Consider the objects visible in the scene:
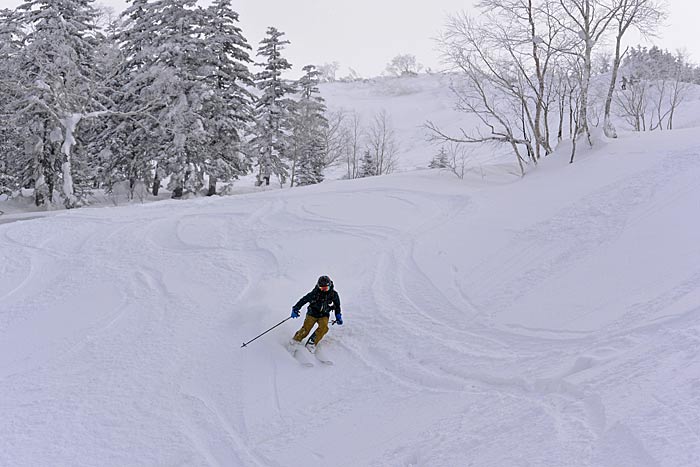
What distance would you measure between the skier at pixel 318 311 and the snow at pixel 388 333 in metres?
0.29

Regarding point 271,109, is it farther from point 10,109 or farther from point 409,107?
point 409,107

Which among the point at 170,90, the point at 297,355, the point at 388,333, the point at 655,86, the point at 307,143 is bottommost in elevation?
the point at 297,355

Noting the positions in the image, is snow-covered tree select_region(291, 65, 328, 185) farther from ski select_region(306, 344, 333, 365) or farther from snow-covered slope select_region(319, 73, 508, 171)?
ski select_region(306, 344, 333, 365)

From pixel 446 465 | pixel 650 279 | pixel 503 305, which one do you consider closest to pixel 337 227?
pixel 503 305

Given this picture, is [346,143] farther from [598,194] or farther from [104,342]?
[104,342]

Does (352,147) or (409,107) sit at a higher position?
(409,107)

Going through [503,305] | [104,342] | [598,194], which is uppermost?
[598,194]

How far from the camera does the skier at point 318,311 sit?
8094 millimetres

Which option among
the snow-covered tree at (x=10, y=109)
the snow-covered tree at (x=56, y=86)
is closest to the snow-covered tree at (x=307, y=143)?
the snow-covered tree at (x=56, y=86)

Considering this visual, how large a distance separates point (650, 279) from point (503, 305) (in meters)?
2.29

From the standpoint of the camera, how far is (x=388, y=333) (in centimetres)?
830

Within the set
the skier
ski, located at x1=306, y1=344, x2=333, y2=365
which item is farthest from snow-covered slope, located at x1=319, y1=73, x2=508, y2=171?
ski, located at x1=306, y1=344, x2=333, y2=365

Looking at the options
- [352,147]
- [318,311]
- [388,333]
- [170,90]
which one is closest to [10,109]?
[170,90]

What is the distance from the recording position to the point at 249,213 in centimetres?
1527
